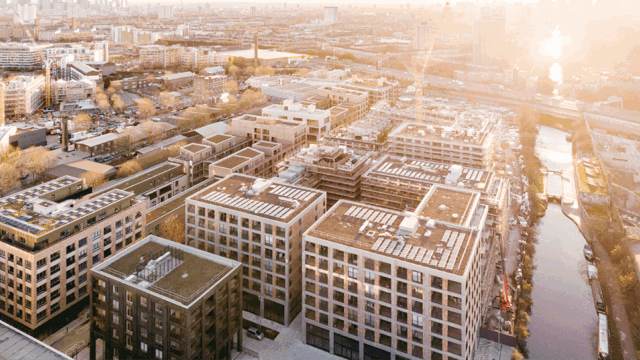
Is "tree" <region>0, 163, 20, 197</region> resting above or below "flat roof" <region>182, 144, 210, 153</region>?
below

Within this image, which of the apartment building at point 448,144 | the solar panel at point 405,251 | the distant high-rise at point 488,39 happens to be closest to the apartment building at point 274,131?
the apartment building at point 448,144

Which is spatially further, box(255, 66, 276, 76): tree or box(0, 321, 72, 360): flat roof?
box(255, 66, 276, 76): tree

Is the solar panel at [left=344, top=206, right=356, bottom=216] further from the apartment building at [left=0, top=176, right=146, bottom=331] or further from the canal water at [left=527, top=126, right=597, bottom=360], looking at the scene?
the apartment building at [left=0, top=176, right=146, bottom=331]

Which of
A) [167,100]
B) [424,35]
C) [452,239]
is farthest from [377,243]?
[424,35]

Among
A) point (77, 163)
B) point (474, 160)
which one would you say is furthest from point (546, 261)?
point (77, 163)

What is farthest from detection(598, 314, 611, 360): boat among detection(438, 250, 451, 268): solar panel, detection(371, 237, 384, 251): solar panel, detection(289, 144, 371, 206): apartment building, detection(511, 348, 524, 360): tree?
detection(289, 144, 371, 206): apartment building

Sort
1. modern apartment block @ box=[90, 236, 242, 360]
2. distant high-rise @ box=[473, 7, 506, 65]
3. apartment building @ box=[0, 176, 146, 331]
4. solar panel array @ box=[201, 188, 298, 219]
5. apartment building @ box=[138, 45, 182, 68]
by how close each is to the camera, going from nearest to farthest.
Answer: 1. modern apartment block @ box=[90, 236, 242, 360]
2. apartment building @ box=[0, 176, 146, 331]
3. solar panel array @ box=[201, 188, 298, 219]
4. apartment building @ box=[138, 45, 182, 68]
5. distant high-rise @ box=[473, 7, 506, 65]
